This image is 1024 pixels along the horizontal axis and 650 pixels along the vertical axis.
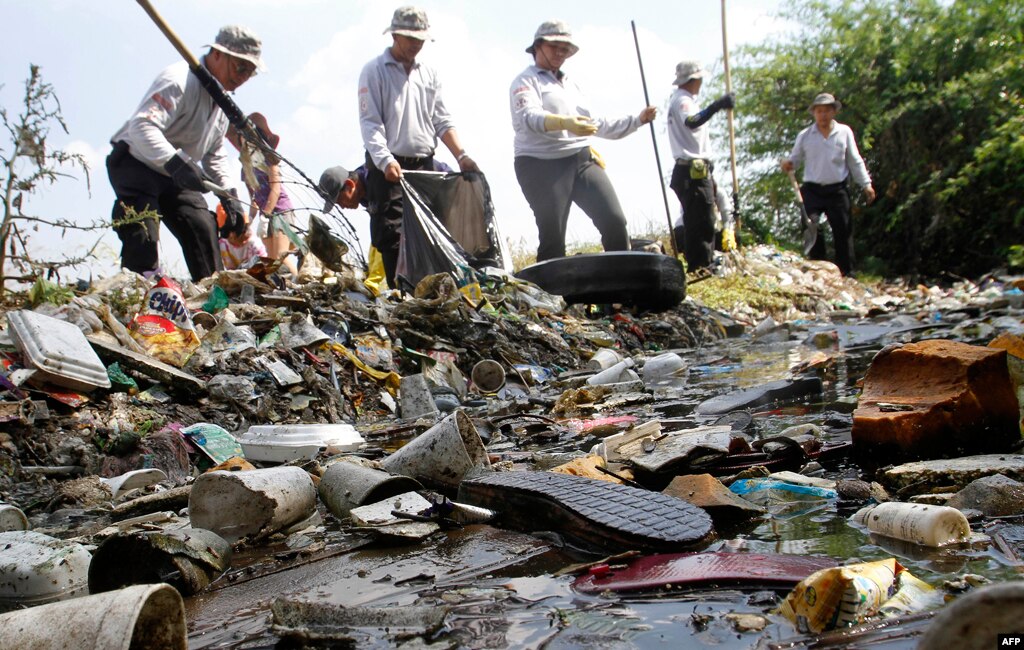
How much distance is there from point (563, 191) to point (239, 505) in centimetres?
498

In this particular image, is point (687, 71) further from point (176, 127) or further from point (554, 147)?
point (176, 127)

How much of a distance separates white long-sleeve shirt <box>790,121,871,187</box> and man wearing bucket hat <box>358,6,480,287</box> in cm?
551

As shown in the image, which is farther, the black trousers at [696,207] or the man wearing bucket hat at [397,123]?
the black trousers at [696,207]

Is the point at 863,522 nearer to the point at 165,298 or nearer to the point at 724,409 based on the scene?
the point at 724,409

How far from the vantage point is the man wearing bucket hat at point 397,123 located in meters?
5.57

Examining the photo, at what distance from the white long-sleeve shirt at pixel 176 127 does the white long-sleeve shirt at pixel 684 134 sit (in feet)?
16.0

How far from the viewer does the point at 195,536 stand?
165 centimetres

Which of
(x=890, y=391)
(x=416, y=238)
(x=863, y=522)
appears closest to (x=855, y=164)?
(x=416, y=238)

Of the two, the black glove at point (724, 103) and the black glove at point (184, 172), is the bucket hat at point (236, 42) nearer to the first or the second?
the black glove at point (184, 172)

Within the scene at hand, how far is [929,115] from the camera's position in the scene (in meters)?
13.2

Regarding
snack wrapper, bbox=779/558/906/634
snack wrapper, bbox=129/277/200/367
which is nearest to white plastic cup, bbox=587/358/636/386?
snack wrapper, bbox=129/277/200/367

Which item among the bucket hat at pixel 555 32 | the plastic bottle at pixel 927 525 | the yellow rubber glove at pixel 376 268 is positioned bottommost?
the plastic bottle at pixel 927 525

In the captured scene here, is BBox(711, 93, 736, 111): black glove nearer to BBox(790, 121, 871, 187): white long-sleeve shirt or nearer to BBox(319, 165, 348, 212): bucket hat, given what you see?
BBox(790, 121, 871, 187): white long-sleeve shirt

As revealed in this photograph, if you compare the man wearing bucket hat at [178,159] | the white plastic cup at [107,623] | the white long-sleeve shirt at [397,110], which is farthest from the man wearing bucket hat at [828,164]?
the white plastic cup at [107,623]
